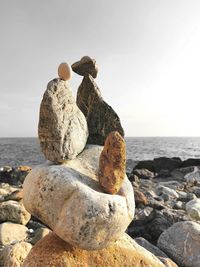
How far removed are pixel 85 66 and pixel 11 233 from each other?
3.71m

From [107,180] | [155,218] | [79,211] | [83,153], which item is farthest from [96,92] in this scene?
[155,218]

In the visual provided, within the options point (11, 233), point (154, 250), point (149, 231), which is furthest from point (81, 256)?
point (149, 231)

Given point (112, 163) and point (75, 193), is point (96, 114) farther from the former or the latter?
point (75, 193)

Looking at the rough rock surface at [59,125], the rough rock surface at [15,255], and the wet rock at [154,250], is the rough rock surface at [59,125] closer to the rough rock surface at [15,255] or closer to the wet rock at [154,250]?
the rough rock surface at [15,255]

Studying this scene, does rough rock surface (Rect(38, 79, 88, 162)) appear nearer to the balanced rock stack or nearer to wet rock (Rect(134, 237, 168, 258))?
the balanced rock stack

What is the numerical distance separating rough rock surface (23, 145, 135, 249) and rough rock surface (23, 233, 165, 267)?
30cm

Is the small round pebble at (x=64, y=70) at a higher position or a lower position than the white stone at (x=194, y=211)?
higher

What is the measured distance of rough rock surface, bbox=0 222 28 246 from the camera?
17.6 feet

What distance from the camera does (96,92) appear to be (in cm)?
366

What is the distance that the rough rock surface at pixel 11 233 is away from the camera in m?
5.37

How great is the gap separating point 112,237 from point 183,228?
8.69 feet

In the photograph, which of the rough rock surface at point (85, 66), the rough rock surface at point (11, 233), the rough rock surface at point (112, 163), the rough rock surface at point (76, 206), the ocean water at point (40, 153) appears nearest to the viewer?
the rough rock surface at point (76, 206)

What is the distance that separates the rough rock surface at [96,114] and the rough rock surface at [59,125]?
44 centimetres

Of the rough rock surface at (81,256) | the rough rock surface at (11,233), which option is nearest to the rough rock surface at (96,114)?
the rough rock surface at (81,256)
